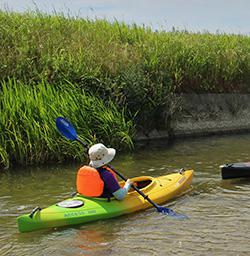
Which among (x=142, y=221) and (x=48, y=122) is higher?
(x=48, y=122)

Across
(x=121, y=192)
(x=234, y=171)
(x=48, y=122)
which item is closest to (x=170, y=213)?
(x=121, y=192)

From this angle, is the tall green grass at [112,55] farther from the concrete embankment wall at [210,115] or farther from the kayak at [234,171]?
the kayak at [234,171]

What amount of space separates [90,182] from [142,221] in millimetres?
769

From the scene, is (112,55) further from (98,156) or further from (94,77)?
(98,156)

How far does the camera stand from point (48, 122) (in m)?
8.81

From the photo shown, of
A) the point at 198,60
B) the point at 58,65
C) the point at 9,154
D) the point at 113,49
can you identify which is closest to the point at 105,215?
the point at 9,154

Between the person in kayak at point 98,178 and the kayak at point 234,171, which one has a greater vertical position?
the person in kayak at point 98,178

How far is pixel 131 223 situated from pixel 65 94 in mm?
4194

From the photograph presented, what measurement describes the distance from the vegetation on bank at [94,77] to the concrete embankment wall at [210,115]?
28cm

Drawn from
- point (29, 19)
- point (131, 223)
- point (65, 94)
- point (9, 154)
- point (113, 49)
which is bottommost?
point (131, 223)

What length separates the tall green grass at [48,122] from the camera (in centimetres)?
847

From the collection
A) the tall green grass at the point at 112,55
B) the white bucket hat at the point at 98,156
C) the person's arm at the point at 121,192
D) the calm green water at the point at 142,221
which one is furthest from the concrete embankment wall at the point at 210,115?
the white bucket hat at the point at 98,156

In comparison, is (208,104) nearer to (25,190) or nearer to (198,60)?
(198,60)

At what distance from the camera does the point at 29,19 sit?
1312 cm
